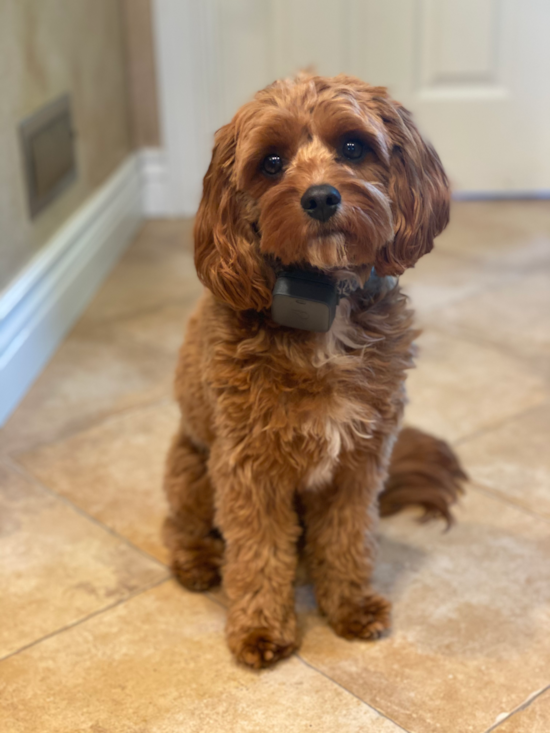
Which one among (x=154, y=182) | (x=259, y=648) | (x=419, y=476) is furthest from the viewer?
(x=154, y=182)

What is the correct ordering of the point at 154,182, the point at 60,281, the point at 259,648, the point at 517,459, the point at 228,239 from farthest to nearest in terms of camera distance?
the point at 154,182, the point at 60,281, the point at 517,459, the point at 259,648, the point at 228,239

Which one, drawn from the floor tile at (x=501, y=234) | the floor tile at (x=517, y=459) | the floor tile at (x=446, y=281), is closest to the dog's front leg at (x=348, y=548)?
the floor tile at (x=517, y=459)

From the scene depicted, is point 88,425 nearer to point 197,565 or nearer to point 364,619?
point 197,565

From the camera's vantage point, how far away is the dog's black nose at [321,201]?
3.72 ft

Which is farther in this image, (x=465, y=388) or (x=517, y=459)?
(x=465, y=388)

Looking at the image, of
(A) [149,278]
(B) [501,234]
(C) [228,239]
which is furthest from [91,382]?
(B) [501,234]

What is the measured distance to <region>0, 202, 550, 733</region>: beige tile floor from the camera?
129 cm

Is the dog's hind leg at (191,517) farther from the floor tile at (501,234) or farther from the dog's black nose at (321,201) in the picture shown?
the floor tile at (501,234)

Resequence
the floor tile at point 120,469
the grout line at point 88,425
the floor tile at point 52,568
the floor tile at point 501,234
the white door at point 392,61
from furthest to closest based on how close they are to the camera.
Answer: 1. the white door at point 392,61
2. the floor tile at point 501,234
3. the grout line at point 88,425
4. the floor tile at point 120,469
5. the floor tile at point 52,568

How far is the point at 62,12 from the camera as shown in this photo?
271 cm

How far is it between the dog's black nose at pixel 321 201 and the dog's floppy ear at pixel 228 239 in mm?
129

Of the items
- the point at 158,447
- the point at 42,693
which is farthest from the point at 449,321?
Result: the point at 42,693

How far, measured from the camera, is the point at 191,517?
62.5 inches

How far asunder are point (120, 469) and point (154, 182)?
196 centimetres
